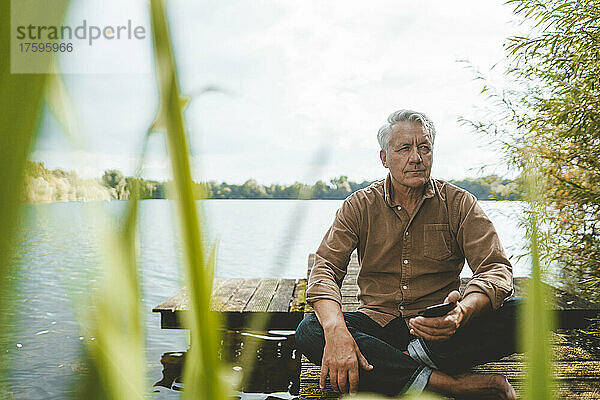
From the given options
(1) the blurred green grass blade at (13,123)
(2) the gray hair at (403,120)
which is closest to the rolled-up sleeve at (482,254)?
(2) the gray hair at (403,120)

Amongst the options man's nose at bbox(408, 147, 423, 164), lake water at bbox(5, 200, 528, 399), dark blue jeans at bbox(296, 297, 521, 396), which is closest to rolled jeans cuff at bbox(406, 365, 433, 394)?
dark blue jeans at bbox(296, 297, 521, 396)

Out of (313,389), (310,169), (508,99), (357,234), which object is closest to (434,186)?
(357,234)

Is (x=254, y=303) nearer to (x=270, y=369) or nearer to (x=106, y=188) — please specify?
(x=270, y=369)

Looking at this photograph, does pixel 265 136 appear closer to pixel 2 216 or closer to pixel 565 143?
pixel 2 216

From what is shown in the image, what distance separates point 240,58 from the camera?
17 centimetres

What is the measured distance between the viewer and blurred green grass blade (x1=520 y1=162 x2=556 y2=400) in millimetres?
118

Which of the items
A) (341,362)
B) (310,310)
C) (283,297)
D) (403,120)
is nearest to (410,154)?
(403,120)

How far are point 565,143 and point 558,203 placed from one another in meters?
0.52

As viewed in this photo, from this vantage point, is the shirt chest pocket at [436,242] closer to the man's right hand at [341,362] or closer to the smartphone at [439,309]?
the smartphone at [439,309]

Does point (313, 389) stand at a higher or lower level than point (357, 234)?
lower

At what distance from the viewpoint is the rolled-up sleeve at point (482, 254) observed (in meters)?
2.07

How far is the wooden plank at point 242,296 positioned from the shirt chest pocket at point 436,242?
1529 millimetres

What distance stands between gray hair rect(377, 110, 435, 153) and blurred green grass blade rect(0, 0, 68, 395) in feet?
7.95

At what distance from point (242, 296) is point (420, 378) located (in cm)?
240
